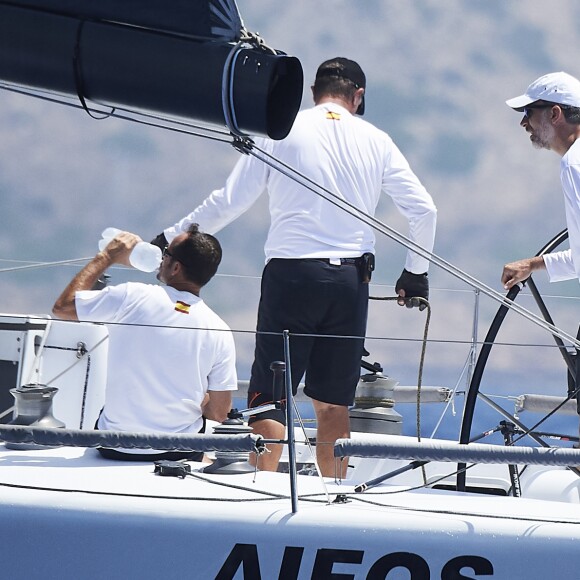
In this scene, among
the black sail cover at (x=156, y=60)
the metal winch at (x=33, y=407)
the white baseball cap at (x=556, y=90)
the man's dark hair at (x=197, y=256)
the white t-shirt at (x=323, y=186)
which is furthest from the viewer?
the white t-shirt at (x=323, y=186)

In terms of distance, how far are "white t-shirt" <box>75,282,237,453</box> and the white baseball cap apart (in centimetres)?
106

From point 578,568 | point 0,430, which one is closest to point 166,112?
point 0,430

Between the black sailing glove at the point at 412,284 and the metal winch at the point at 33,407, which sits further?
the black sailing glove at the point at 412,284

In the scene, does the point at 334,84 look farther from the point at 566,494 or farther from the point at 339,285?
the point at 566,494

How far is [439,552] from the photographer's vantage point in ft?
Result: 6.14

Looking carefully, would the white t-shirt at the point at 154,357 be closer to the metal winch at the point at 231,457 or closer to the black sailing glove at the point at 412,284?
the metal winch at the point at 231,457

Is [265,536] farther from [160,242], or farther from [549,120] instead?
[549,120]

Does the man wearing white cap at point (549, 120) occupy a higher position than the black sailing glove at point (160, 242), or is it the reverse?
the man wearing white cap at point (549, 120)

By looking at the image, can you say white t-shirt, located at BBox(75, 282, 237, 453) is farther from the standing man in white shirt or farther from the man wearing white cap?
the man wearing white cap

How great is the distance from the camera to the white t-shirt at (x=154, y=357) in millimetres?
2408

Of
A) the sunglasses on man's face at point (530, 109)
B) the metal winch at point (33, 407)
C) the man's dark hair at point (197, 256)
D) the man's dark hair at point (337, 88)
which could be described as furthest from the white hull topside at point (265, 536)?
the man's dark hair at point (337, 88)

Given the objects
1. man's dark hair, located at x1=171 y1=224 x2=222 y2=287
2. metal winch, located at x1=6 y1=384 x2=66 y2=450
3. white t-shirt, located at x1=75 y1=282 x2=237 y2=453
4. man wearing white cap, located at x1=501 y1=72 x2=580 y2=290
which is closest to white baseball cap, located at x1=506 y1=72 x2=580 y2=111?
man wearing white cap, located at x1=501 y1=72 x2=580 y2=290

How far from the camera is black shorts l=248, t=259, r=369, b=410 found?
272 cm

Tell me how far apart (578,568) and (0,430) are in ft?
3.82
